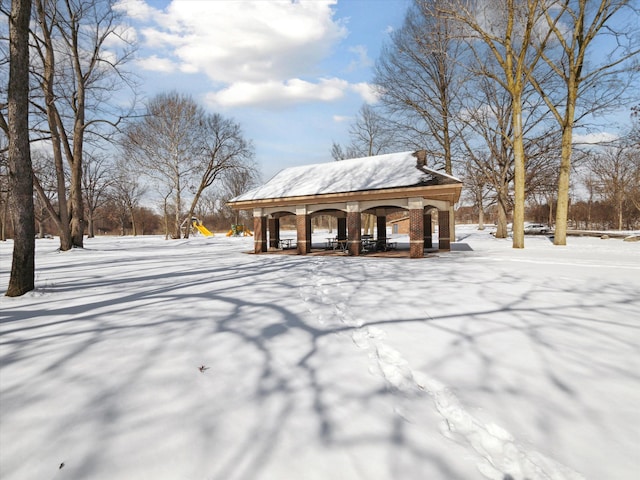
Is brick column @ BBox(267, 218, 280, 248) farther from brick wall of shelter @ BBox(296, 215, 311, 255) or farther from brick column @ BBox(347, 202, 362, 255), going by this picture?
brick column @ BBox(347, 202, 362, 255)

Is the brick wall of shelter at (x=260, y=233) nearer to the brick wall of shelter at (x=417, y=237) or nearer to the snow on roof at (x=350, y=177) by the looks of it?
the snow on roof at (x=350, y=177)

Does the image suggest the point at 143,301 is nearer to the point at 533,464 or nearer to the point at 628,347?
the point at 533,464

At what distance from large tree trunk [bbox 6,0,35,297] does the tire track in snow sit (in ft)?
22.1

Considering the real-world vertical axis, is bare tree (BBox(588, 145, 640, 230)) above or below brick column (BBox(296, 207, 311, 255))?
above

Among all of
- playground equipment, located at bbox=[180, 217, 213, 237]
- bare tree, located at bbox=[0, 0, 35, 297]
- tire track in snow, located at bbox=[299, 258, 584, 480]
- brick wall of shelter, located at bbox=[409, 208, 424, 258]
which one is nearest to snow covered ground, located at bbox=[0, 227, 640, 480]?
tire track in snow, located at bbox=[299, 258, 584, 480]

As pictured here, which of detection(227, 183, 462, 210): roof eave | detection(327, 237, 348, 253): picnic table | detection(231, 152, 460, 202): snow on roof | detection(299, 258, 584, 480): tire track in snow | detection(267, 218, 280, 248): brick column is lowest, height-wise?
detection(299, 258, 584, 480): tire track in snow

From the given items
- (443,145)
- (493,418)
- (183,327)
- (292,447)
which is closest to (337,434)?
(292,447)

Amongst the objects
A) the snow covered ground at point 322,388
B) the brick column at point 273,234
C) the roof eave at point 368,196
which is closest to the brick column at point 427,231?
the roof eave at point 368,196

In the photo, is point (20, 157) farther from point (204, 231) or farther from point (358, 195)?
point (204, 231)

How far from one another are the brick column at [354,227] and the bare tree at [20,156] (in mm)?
11941

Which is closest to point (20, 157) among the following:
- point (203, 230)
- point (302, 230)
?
point (302, 230)

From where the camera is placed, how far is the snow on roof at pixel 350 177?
14797 mm

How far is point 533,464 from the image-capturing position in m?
2.20

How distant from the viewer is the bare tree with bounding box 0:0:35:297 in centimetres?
680
